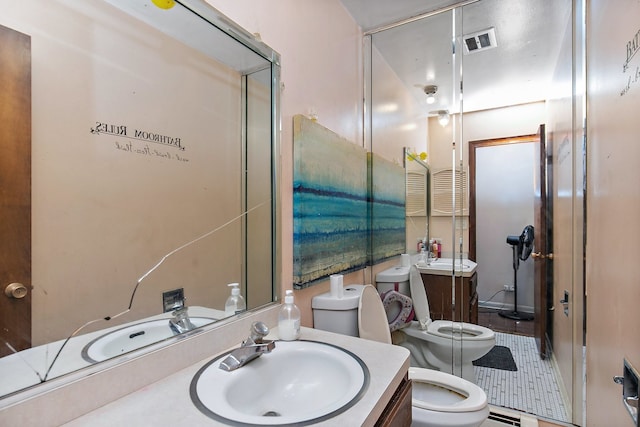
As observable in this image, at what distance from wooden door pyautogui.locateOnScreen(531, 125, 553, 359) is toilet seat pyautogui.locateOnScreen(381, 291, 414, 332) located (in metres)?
1.13

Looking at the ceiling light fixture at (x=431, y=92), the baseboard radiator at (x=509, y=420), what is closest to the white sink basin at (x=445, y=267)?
the baseboard radiator at (x=509, y=420)

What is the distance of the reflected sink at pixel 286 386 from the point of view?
0.69 meters

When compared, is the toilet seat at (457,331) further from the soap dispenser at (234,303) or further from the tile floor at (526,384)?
the soap dispenser at (234,303)

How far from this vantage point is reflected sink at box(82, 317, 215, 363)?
0.74 meters

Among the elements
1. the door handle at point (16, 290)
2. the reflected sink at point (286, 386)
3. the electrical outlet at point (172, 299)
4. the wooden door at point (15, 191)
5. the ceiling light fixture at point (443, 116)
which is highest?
the ceiling light fixture at point (443, 116)

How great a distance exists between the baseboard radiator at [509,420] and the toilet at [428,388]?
52 centimetres

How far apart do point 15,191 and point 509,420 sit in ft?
8.26

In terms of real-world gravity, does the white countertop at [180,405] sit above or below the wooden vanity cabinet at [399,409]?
above

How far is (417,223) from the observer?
249 cm

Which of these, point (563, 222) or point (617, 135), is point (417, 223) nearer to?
point (563, 222)

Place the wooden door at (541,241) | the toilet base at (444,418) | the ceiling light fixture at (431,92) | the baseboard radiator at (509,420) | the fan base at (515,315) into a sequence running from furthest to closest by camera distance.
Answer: the fan base at (515,315)
the ceiling light fixture at (431,92)
the wooden door at (541,241)
the baseboard radiator at (509,420)
the toilet base at (444,418)

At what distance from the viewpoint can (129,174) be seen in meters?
0.86

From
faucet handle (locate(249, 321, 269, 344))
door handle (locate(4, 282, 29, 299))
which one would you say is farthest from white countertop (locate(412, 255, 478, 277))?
door handle (locate(4, 282, 29, 299))

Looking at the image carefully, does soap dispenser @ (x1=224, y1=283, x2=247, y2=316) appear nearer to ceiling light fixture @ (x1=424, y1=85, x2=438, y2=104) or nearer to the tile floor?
the tile floor
